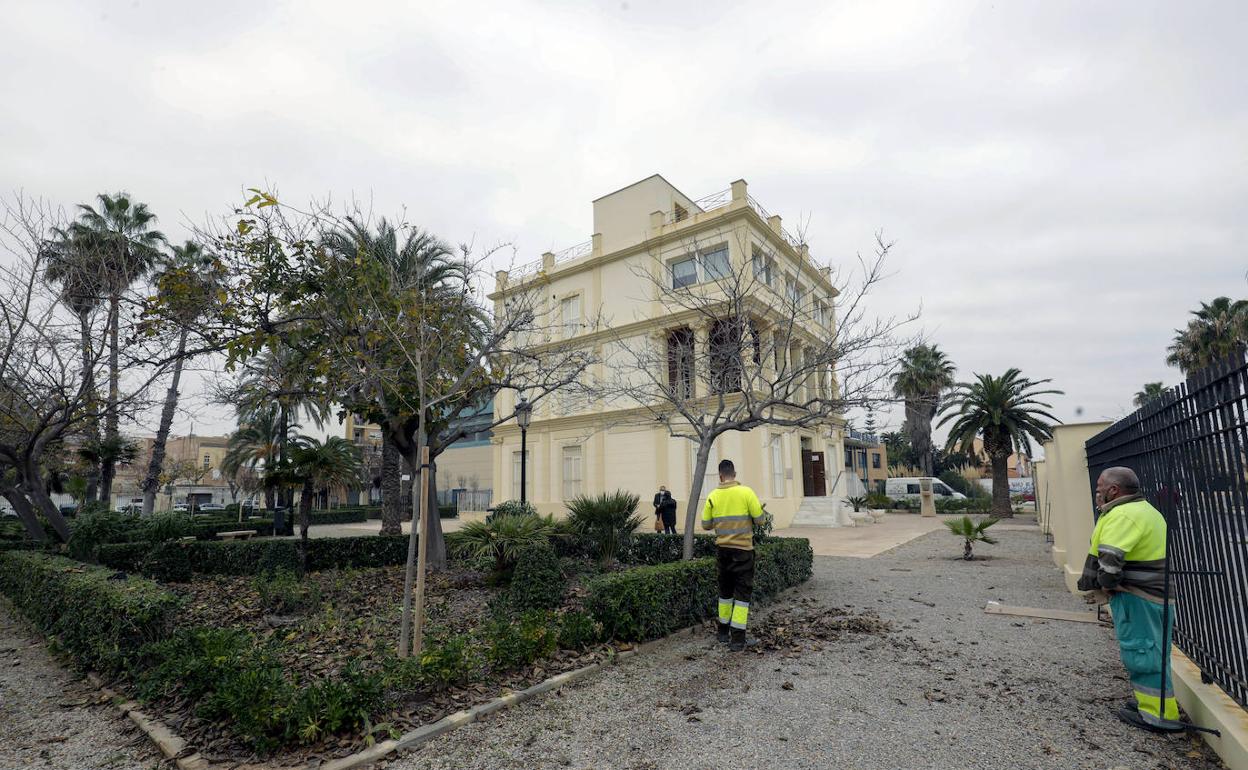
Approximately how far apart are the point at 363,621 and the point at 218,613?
2.24 meters

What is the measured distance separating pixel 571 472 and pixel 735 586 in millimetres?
22109

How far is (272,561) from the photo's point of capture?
11.0 meters

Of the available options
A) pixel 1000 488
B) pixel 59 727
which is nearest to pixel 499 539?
pixel 59 727

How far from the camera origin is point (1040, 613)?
7742mm

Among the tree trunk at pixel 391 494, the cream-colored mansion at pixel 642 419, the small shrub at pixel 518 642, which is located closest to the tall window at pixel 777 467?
the cream-colored mansion at pixel 642 419

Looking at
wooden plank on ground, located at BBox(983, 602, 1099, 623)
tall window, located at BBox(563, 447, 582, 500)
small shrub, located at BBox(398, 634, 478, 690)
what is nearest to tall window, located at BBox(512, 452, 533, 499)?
tall window, located at BBox(563, 447, 582, 500)

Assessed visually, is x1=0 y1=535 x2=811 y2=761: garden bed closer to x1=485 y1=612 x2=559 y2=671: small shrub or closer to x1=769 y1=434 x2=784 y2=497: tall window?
x1=485 y1=612 x2=559 y2=671: small shrub

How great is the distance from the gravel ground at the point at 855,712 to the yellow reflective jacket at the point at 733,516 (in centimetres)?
105

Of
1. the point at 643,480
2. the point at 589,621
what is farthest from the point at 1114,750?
the point at 643,480

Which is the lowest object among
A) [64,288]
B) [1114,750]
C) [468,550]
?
[1114,750]

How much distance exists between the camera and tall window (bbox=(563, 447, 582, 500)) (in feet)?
91.9

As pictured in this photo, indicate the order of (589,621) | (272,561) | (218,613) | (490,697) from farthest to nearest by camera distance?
1. (272,561)
2. (218,613)
3. (589,621)
4. (490,697)

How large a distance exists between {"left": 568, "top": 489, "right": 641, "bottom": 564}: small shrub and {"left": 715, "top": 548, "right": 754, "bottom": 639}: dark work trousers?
4.43m

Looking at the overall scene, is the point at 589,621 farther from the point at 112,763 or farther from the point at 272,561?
→ the point at 272,561
